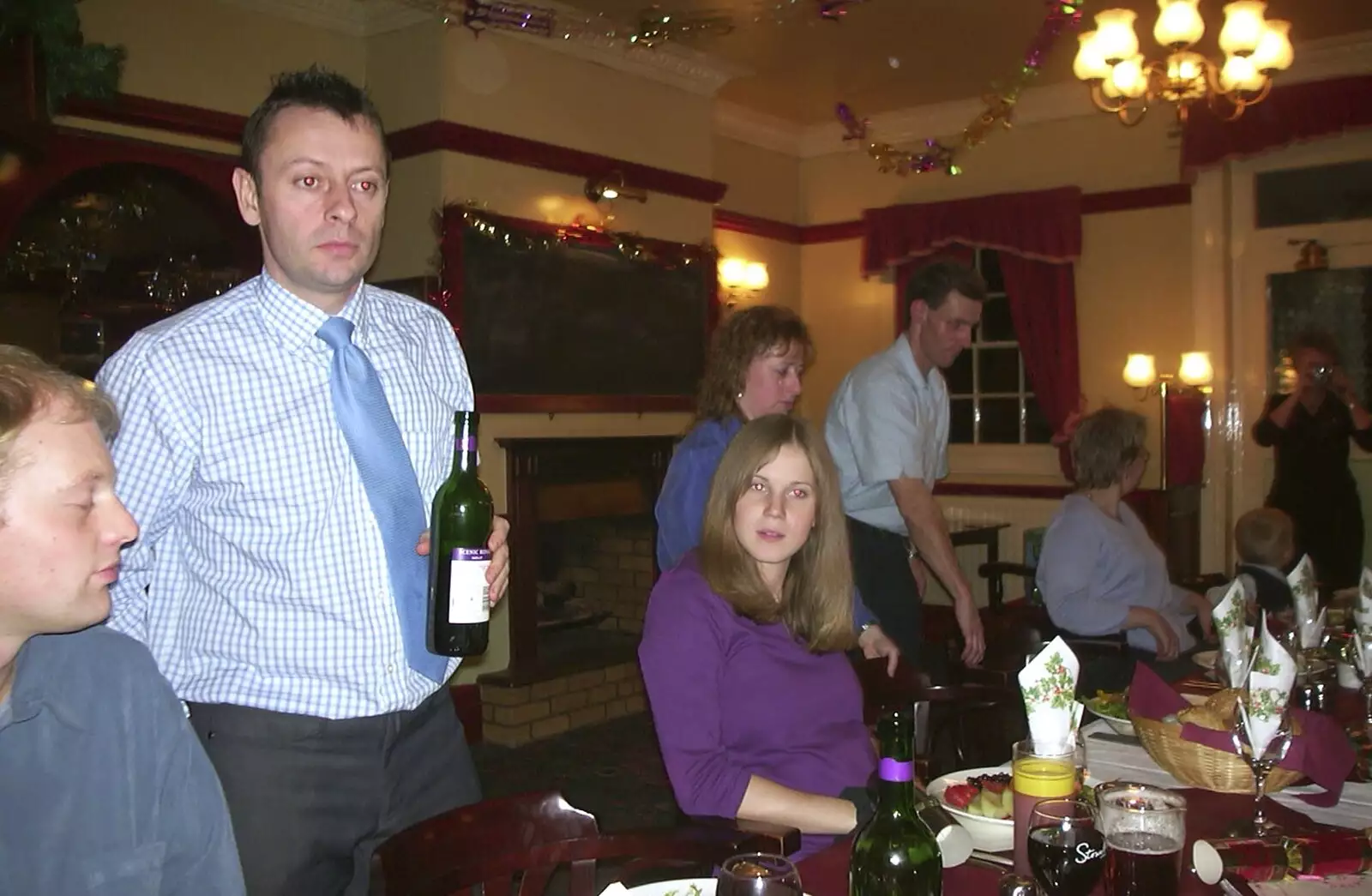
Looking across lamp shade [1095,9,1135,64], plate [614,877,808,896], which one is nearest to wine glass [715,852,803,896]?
plate [614,877,808,896]

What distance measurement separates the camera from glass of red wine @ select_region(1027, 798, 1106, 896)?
1.18 metres

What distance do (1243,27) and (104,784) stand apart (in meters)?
4.24

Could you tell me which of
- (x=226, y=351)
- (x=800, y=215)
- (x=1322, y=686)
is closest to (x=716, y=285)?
(x=800, y=215)

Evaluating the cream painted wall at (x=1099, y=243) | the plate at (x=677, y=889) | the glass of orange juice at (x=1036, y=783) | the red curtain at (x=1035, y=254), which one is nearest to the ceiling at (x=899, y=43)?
the cream painted wall at (x=1099, y=243)

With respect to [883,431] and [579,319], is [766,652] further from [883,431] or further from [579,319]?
[579,319]

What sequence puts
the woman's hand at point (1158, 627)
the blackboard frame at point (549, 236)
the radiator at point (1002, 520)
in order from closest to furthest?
the woman's hand at point (1158, 627) < the blackboard frame at point (549, 236) < the radiator at point (1002, 520)

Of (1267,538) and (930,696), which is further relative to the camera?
(1267,538)

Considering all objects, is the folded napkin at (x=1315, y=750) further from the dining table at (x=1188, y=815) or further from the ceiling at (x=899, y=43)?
the ceiling at (x=899, y=43)

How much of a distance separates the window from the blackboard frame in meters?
1.93

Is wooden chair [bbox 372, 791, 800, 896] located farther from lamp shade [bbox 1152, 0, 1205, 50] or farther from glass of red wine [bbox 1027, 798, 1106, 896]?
lamp shade [bbox 1152, 0, 1205, 50]

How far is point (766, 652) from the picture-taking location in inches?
77.2

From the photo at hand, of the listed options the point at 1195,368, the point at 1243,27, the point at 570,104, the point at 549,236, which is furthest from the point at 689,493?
the point at 1195,368

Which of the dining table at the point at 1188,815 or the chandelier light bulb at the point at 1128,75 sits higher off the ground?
the chandelier light bulb at the point at 1128,75

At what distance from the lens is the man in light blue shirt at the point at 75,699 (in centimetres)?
113
